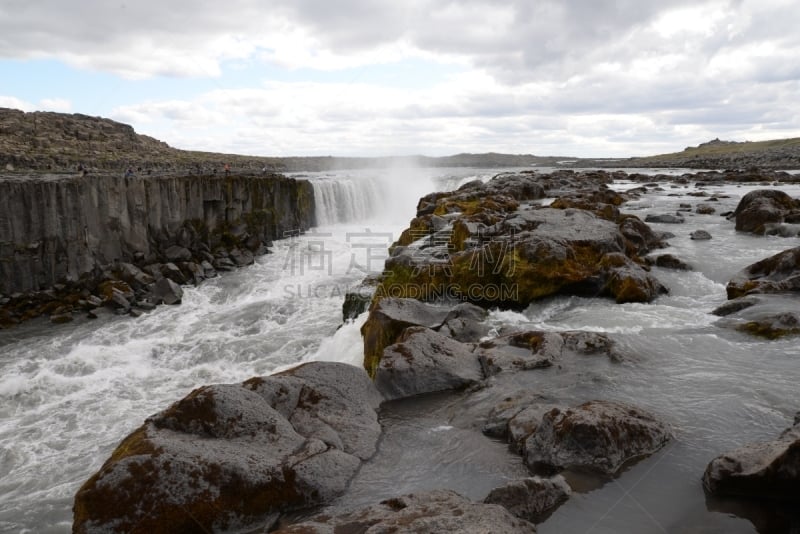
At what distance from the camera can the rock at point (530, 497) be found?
18.6 ft

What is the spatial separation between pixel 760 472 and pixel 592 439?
1.75 metres

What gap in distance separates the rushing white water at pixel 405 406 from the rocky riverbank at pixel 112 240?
173 cm

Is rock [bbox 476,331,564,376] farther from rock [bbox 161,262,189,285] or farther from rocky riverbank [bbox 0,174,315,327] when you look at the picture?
rock [bbox 161,262,189,285]

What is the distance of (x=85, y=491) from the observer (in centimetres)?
586

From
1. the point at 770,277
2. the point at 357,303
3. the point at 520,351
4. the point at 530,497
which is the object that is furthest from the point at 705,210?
the point at 530,497

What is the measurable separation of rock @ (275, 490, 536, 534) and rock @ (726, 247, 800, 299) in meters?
11.6

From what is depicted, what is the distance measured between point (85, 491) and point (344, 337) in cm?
968

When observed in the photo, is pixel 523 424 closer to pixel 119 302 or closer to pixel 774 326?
pixel 774 326

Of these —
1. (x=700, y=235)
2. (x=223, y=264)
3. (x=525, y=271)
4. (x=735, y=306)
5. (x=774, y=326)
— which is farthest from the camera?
(x=223, y=264)

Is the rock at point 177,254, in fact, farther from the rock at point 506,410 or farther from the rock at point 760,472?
the rock at point 760,472

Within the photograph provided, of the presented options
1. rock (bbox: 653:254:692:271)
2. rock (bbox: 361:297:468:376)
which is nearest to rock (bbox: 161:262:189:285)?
rock (bbox: 361:297:468:376)

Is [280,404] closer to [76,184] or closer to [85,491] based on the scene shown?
[85,491]

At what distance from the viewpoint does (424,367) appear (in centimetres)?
952

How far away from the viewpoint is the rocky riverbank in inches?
900
